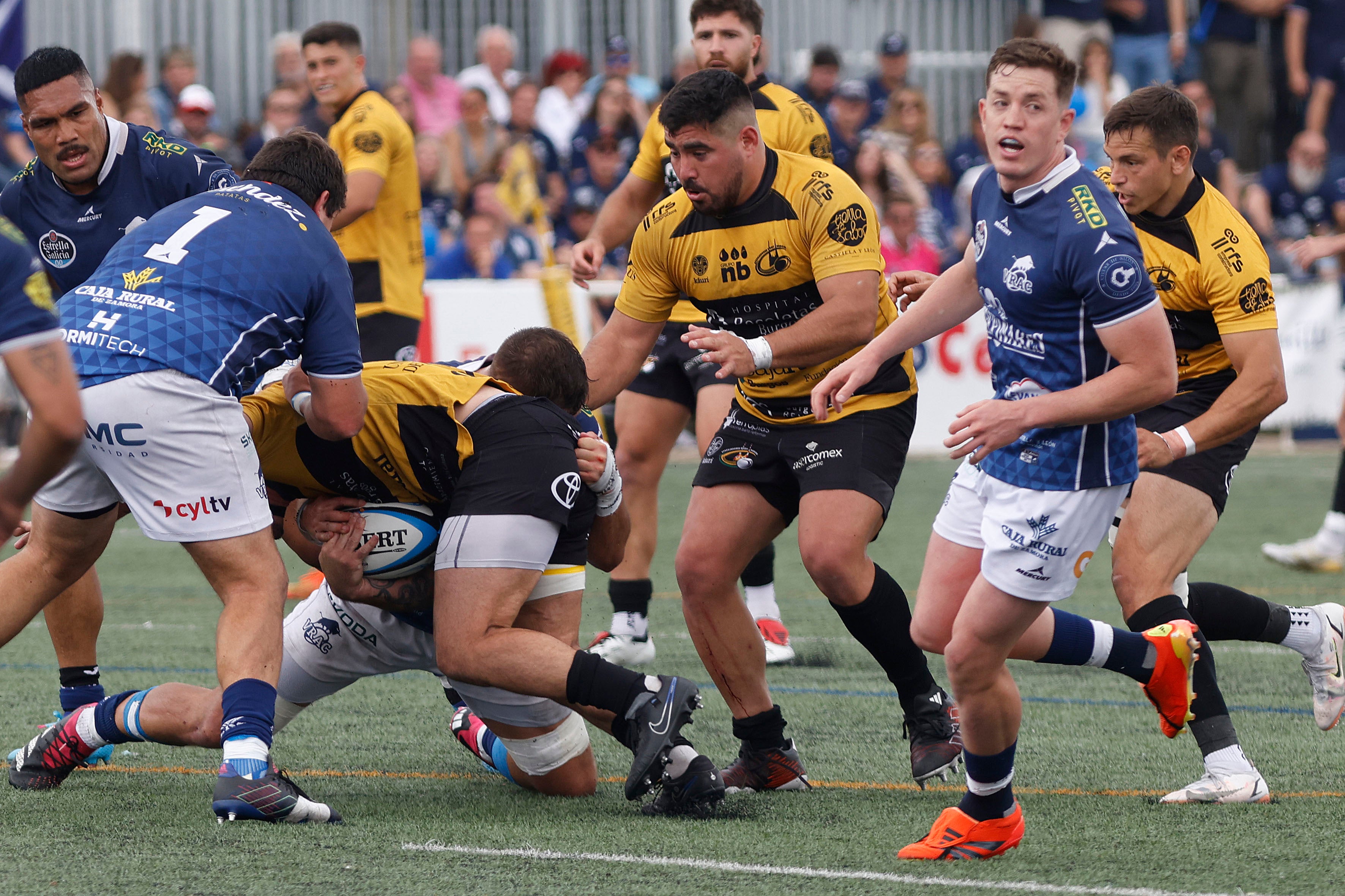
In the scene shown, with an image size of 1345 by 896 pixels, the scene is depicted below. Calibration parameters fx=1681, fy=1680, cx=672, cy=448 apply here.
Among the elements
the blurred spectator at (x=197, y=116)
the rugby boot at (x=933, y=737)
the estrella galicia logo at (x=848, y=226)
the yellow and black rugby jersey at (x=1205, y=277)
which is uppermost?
the blurred spectator at (x=197, y=116)

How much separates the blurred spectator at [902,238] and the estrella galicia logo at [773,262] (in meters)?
8.95

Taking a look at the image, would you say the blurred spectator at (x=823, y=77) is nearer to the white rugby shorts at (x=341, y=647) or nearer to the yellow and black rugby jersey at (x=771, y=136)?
the yellow and black rugby jersey at (x=771, y=136)

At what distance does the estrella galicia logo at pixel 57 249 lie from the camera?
538cm

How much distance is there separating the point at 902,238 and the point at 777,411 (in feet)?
30.3

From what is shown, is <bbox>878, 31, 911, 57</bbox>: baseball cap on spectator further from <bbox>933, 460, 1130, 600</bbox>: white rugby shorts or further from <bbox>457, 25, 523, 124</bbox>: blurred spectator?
<bbox>933, 460, 1130, 600</bbox>: white rugby shorts

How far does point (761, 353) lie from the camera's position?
4.75 meters

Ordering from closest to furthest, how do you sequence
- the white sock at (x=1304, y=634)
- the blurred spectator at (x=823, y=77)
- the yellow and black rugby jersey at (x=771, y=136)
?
the white sock at (x=1304, y=634)
the yellow and black rugby jersey at (x=771, y=136)
the blurred spectator at (x=823, y=77)

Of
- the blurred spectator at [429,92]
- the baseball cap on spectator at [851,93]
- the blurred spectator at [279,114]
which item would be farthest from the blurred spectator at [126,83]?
the baseball cap on spectator at [851,93]

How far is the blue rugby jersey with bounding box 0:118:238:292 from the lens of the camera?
5.34 m

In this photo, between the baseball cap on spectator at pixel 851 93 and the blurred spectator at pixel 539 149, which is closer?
the baseball cap on spectator at pixel 851 93

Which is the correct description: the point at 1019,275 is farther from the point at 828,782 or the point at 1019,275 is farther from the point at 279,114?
the point at 279,114

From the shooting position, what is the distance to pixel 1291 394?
14.8 m

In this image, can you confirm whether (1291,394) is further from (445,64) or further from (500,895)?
(500,895)

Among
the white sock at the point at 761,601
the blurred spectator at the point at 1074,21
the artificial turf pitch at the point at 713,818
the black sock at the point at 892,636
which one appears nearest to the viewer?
the artificial turf pitch at the point at 713,818
